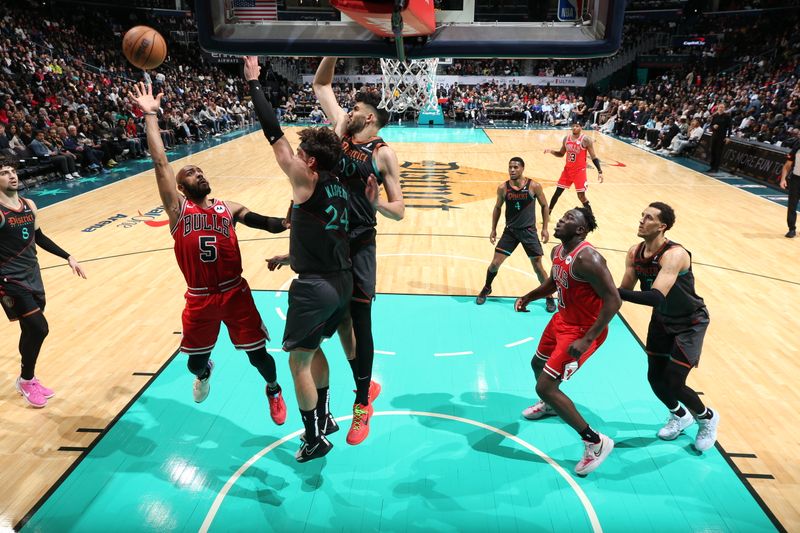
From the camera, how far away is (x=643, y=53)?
A: 34.5m

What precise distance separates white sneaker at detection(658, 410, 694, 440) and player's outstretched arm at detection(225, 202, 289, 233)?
308cm

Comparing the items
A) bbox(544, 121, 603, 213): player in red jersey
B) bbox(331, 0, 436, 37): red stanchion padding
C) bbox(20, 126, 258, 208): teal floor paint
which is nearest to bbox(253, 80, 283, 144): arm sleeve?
bbox(331, 0, 436, 37): red stanchion padding

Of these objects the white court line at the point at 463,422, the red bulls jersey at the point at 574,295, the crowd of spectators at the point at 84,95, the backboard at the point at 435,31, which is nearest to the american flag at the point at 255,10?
the backboard at the point at 435,31

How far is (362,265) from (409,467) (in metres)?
1.41

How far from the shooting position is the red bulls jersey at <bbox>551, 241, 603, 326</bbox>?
3.84m

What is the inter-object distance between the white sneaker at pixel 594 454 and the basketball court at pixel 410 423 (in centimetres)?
9

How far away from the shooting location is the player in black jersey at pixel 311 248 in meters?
3.20

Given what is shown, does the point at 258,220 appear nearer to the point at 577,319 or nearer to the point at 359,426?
the point at 359,426

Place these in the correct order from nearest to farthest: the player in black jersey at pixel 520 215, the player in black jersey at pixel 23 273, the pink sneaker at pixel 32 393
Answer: the player in black jersey at pixel 23 273 → the pink sneaker at pixel 32 393 → the player in black jersey at pixel 520 215

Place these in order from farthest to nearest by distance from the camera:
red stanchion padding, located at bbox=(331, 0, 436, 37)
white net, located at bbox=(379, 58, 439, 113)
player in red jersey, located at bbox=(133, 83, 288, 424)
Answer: white net, located at bbox=(379, 58, 439, 113), player in red jersey, located at bbox=(133, 83, 288, 424), red stanchion padding, located at bbox=(331, 0, 436, 37)

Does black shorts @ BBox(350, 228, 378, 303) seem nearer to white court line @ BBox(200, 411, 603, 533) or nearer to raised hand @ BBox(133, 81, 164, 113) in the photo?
white court line @ BBox(200, 411, 603, 533)

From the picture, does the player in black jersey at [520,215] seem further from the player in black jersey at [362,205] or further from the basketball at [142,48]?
the basketball at [142,48]

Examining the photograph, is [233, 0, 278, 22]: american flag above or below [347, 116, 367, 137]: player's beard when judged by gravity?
above

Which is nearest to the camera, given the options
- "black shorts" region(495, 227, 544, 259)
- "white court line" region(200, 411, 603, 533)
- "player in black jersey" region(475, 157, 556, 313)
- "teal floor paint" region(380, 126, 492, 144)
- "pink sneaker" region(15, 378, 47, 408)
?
"white court line" region(200, 411, 603, 533)
